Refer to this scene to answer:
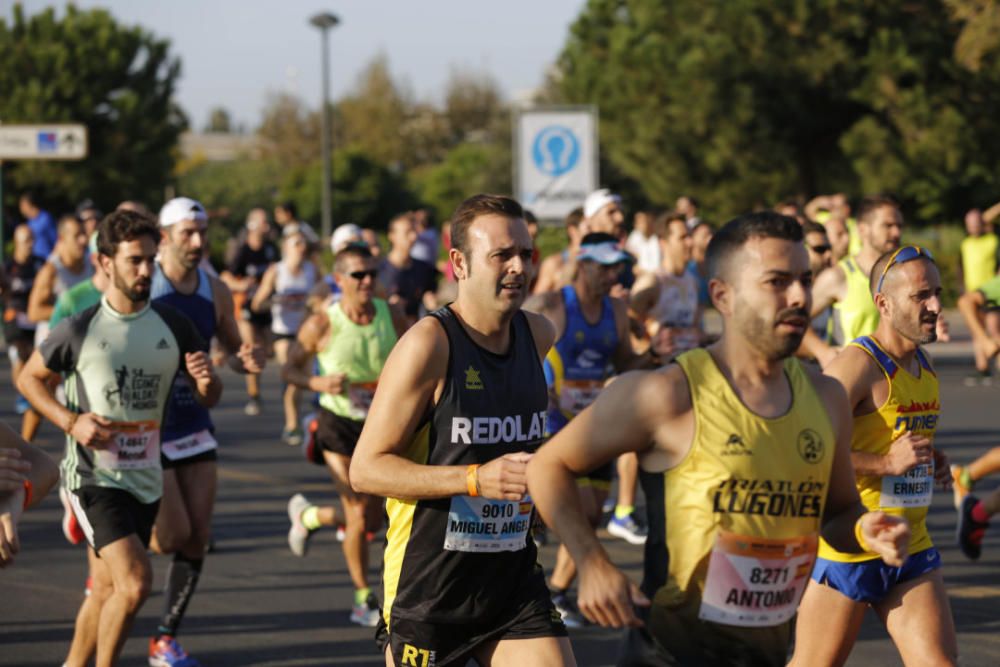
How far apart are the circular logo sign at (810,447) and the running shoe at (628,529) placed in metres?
6.15

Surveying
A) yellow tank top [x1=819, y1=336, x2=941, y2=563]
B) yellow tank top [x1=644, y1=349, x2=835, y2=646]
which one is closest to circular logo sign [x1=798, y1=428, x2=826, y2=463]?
yellow tank top [x1=644, y1=349, x2=835, y2=646]

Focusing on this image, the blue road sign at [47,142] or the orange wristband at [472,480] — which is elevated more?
the blue road sign at [47,142]

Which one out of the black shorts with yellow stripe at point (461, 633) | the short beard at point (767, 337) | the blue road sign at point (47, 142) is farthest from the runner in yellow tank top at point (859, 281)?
the blue road sign at point (47, 142)

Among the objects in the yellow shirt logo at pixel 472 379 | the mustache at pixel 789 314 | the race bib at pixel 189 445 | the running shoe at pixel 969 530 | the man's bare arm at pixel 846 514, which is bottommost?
the running shoe at pixel 969 530

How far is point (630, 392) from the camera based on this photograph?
3.63 m

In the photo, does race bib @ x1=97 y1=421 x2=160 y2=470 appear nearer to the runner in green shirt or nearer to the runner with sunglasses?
the runner in green shirt

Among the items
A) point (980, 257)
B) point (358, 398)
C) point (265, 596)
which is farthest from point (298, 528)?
point (980, 257)

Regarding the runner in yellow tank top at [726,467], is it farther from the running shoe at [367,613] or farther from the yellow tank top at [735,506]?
the running shoe at [367,613]

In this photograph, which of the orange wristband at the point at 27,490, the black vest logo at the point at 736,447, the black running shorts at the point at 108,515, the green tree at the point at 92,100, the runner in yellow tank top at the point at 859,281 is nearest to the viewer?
the black vest logo at the point at 736,447

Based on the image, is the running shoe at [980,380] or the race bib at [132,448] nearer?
the race bib at [132,448]

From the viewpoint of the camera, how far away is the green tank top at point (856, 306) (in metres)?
8.88

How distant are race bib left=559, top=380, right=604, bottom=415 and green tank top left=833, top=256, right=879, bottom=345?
1538mm

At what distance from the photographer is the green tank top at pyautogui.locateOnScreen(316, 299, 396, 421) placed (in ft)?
27.8

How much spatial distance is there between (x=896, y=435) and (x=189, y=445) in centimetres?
349
